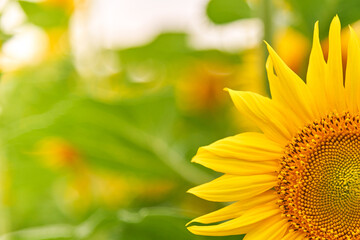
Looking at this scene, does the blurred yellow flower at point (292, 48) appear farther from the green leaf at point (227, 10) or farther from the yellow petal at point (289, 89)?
the yellow petal at point (289, 89)

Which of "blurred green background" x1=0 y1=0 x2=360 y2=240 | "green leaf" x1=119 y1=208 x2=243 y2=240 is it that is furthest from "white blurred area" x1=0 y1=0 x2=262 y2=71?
"green leaf" x1=119 y1=208 x2=243 y2=240

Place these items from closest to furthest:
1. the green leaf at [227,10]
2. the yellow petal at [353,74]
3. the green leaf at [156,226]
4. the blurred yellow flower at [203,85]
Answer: the yellow petal at [353,74] → the green leaf at [156,226] → the green leaf at [227,10] → the blurred yellow flower at [203,85]

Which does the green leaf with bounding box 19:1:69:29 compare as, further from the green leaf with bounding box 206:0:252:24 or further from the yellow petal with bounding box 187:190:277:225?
the yellow petal with bounding box 187:190:277:225

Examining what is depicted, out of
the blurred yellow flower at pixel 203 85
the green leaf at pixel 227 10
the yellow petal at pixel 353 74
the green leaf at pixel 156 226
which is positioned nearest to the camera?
the yellow petal at pixel 353 74

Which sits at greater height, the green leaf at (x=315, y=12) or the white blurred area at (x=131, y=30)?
the white blurred area at (x=131, y=30)

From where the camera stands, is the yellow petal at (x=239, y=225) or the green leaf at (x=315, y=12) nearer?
the yellow petal at (x=239, y=225)

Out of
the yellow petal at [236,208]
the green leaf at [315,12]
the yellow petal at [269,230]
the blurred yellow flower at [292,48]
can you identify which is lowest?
the yellow petal at [269,230]

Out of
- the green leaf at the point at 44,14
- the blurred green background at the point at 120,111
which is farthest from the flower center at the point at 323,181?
the green leaf at the point at 44,14
